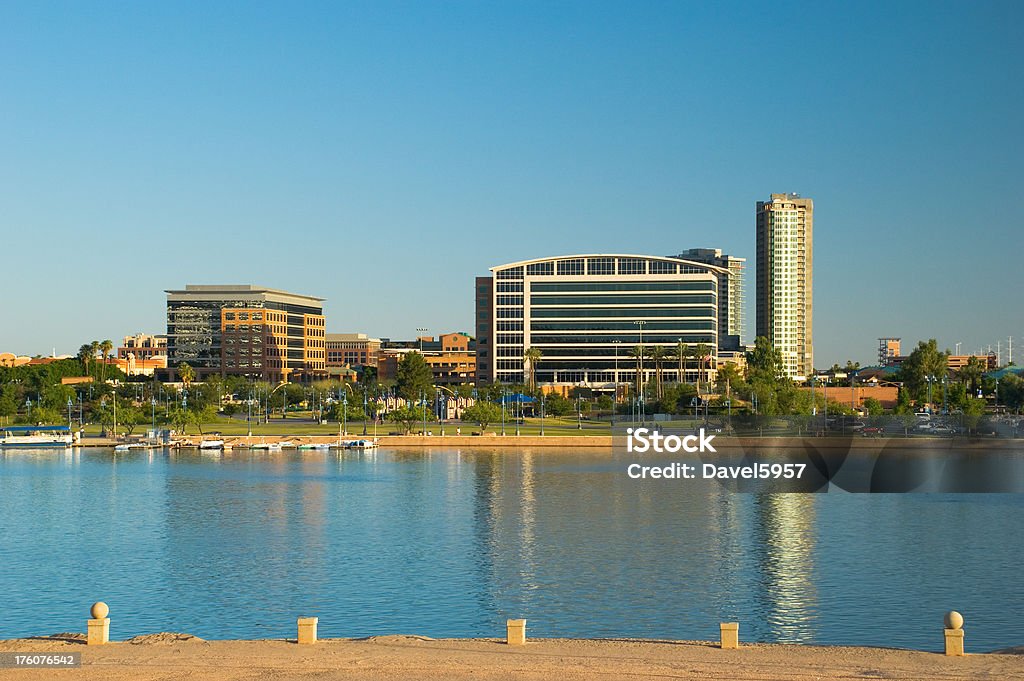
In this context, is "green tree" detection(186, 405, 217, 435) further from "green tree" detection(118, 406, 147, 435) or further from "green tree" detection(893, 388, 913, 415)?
"green tree" detection(893, 388, 913, 415)

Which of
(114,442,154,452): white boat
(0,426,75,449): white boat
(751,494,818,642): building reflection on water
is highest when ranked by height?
(0,426,75,449): white boat

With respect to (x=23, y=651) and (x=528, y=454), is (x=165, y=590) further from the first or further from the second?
(x=528, y=454)

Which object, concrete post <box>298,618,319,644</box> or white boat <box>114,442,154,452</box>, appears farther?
white boat <box>114,442,154,452</box>

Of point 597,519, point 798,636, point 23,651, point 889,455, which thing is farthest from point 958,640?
point 889,455

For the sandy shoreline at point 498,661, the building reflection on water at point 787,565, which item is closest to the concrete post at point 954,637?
the sandy shoreline at point 498,661

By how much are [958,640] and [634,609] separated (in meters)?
18.9

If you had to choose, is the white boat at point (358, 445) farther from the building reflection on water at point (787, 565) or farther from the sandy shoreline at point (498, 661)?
the sandy shoreline at point (498, 661)

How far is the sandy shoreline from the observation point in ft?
106

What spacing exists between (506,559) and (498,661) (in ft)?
107

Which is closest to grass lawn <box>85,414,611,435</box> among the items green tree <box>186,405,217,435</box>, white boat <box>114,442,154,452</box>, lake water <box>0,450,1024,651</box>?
green tree <box>186,405,217,435</box>

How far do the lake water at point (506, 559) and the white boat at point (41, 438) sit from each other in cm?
5419

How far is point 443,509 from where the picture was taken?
91125 millimetres

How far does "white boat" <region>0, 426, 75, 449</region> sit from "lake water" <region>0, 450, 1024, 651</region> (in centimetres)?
5419

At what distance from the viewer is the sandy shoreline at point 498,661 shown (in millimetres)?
32406
